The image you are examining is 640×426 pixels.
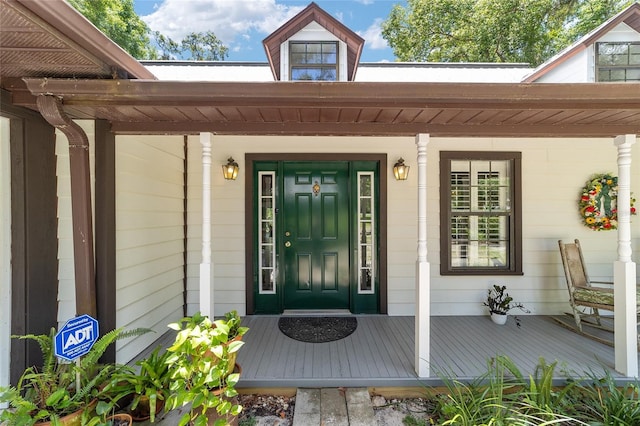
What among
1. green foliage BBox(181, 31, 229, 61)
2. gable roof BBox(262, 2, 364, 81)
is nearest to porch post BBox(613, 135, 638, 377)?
gable roof BBox(262, 2, 364, 81)

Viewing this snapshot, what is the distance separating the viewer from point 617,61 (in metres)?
3.82

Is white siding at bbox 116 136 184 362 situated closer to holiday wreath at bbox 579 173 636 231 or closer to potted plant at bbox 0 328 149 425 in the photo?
potted plant at bbox 0 328 149 425

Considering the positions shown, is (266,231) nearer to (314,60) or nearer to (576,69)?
(314,60)

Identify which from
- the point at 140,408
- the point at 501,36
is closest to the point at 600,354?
the point at 140,408

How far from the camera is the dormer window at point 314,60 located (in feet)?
12.7

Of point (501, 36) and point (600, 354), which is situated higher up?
point (501, 36)

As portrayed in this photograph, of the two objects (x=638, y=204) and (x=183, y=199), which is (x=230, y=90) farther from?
(x=638, y=204)

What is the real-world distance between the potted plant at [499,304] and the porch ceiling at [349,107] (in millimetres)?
1969

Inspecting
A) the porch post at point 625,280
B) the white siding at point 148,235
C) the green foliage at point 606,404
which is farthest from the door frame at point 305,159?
the porch post at point 625,280

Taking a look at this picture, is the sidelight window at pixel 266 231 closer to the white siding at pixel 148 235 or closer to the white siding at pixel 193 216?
the white siding at pixel 193 216

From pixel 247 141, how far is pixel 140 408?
2.83m

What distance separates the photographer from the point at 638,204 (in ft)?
12.1

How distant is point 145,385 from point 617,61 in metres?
6.24

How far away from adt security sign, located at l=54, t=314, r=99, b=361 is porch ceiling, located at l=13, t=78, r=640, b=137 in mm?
1431
